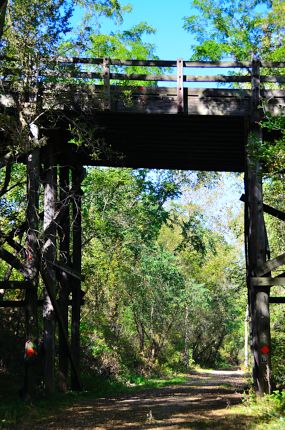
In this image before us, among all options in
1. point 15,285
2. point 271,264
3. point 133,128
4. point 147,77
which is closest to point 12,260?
point 15,285

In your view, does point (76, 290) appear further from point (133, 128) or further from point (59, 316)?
point (133, 128)

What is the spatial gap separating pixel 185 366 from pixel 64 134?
88.3 feet

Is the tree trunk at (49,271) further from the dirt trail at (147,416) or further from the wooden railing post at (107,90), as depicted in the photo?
the wooden railing post at (107,90)

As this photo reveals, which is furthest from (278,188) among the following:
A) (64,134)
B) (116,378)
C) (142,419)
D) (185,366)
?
(185,366)

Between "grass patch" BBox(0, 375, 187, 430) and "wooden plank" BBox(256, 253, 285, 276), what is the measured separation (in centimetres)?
525

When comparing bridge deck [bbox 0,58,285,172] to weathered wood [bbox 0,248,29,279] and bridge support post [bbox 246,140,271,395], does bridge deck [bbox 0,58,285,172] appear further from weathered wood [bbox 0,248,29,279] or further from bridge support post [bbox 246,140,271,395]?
weathered wood [bbox 0,248,29,279]

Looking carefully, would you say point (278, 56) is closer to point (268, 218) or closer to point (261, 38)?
point (261, 38)

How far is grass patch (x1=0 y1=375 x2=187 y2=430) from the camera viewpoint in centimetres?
952

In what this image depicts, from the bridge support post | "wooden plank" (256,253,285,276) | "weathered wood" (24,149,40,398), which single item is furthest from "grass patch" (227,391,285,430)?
"weathered wood" (24,149,40,398)

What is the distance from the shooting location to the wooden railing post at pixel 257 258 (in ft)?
35.6

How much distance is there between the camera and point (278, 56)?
2166 cm

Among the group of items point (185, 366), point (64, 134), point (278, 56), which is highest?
point (278, 56)

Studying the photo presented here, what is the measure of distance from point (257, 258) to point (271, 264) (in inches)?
18.1

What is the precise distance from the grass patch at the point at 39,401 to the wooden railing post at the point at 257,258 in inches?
172
